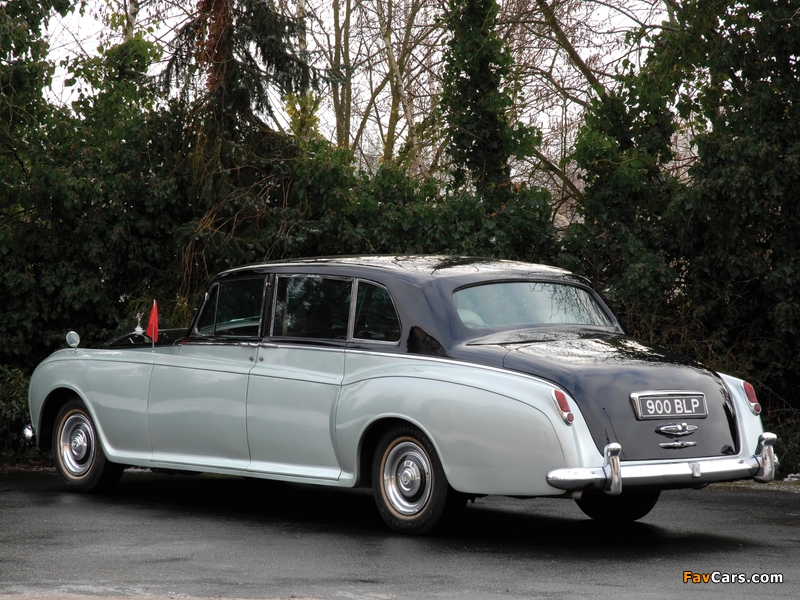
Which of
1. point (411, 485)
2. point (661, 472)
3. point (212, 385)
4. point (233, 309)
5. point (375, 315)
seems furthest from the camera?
point (233, 309)

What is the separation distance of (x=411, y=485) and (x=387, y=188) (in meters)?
7.93

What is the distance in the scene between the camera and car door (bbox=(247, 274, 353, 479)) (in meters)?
7.33

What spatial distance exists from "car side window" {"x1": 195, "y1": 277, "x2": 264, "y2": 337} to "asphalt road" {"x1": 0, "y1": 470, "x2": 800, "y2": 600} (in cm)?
132

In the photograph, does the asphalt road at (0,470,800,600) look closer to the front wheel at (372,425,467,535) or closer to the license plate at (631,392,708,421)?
the front wheel at (372,425,467,535)

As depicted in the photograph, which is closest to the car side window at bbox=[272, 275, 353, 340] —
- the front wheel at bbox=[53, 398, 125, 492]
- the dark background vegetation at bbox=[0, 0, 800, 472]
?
the front wheel at bbox=[53, 398, 125, 492]

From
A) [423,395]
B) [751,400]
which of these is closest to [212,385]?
[423,395]

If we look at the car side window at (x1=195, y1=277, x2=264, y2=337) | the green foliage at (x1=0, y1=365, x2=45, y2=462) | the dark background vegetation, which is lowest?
the green foliage at (x1=0, y1=365, x2=45, y2=462)

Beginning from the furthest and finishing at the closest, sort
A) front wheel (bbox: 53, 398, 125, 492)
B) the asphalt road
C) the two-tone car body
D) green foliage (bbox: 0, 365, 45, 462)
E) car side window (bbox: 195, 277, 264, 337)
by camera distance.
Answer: green foliage (bbox: 0, 365, 45, 462), front wheel (bbox: 53, 398, 125, 492), car side window (bbox: 195, 277, 264, 337), the two-tone car body, the asphalt road

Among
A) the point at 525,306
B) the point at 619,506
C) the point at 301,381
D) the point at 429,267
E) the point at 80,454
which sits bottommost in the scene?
the point at 80,454

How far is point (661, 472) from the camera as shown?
20.8ft

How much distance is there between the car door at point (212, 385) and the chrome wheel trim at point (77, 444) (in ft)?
3.12

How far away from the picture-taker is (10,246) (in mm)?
14492

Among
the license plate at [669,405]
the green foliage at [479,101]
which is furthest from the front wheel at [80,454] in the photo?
the green foliage at [479,101]

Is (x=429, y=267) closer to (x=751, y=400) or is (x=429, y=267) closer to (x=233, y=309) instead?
(x=233, y=309)
